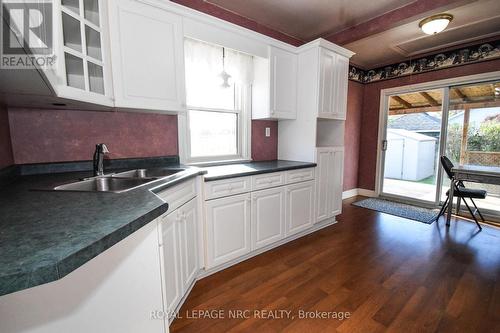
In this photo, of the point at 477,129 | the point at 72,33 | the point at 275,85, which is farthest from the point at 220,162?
the point at 477,129

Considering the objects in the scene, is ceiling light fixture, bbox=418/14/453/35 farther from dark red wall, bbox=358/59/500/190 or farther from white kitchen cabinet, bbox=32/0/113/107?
white kitchen cabinet, bbox=32/0/113/107

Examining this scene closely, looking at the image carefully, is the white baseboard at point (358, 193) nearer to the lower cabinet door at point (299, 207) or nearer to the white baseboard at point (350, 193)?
the white baseboard at point (350, 193)

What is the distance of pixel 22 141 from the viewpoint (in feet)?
5.12

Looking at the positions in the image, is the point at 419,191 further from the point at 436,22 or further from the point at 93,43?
the point at 93,43

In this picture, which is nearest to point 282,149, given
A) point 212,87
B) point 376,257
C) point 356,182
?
point 212,87

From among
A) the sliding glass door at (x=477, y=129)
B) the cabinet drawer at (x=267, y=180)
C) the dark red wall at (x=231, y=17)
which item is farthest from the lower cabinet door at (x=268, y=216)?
the sliding glass door at (x=477, y=129)

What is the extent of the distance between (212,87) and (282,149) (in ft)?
4.13

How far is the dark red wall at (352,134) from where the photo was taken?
13.9ft

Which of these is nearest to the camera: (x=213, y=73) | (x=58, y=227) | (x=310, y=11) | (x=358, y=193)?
(x=58, y=227)

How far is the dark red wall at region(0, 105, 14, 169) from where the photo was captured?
53.8 inches

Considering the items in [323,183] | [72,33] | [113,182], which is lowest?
[323,183]

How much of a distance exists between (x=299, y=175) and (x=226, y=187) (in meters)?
0.99

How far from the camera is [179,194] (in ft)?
4.93

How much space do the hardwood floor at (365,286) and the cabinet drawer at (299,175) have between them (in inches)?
28.8
